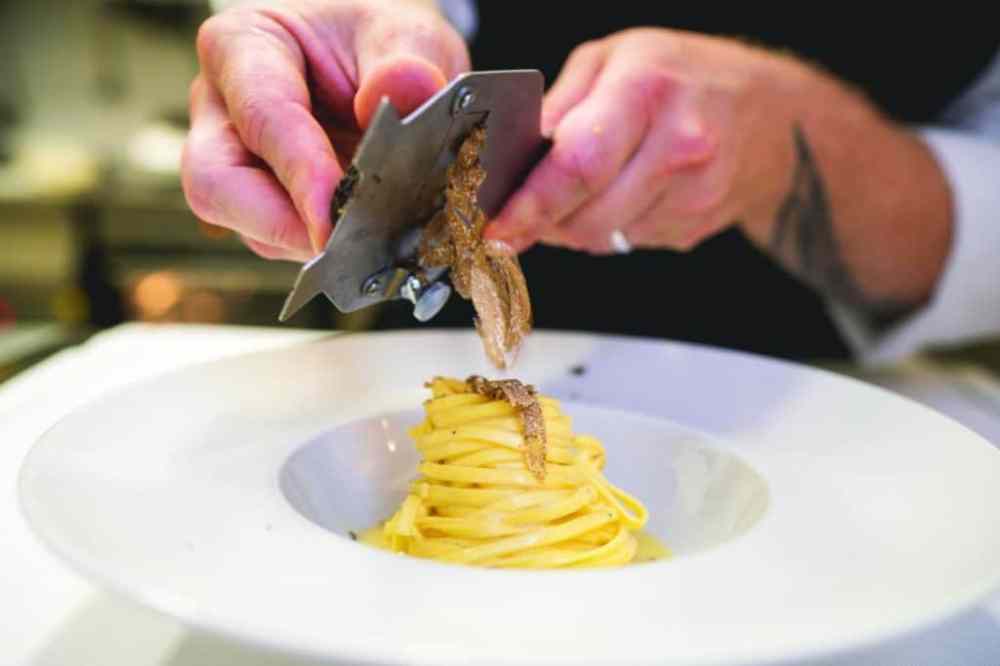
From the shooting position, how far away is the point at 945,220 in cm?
211

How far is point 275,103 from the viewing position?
1095 millimetres

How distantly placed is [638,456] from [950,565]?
0.64 meters

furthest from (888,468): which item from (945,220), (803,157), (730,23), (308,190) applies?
(730,23)

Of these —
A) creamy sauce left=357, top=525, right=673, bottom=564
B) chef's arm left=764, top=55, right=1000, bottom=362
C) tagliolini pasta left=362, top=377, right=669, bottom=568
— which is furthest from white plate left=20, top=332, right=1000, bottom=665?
chef's arm left=764, top=55, right=1000, bottom=362

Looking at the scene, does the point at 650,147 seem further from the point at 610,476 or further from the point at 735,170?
the point at 610,476

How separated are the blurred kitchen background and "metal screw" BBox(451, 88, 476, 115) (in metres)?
3.04

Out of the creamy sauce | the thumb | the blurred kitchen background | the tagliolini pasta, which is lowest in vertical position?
the blurred kitchen background

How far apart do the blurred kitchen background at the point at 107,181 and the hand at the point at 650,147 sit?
250cm

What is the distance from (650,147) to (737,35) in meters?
0.85

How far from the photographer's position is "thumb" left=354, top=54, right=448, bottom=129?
1.05 metres

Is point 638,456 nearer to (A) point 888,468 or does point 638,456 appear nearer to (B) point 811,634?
(A) point 888,468

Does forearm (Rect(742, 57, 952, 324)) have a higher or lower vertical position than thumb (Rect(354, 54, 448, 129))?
lower

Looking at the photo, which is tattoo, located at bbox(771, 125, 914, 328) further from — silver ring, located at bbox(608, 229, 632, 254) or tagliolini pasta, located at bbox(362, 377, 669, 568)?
tagliolini pasta, located at bbox(362, 377, 669, 568)

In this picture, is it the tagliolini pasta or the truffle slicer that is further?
the tagliolini pasta
